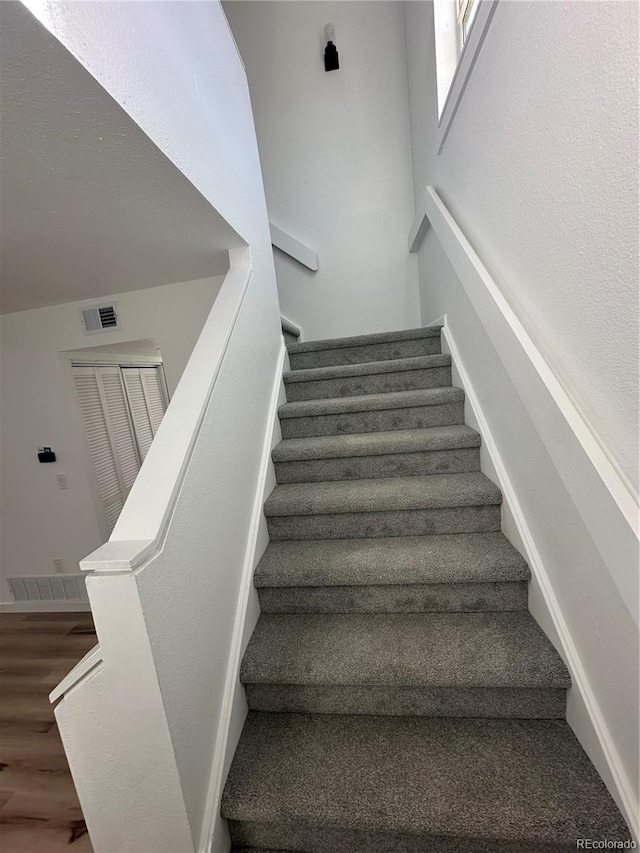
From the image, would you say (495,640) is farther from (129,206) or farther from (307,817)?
(129,206)

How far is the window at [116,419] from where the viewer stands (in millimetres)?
2395

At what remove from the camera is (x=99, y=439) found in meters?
2.46

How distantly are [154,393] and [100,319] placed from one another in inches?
40.5

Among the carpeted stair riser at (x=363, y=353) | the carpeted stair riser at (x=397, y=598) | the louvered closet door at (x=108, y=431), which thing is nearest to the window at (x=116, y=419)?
the louvered closet door at (x=108, y=431)

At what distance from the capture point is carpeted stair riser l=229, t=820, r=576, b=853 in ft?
2.73

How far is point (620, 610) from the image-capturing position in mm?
776

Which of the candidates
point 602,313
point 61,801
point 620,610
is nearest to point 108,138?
point 602,313

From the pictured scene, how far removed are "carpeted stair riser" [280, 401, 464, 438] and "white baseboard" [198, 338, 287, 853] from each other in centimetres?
16

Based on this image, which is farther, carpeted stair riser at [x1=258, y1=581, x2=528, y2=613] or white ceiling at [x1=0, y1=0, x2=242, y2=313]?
carpeted stair riser at [x1=258, y1=581, x2=528, y2=613]

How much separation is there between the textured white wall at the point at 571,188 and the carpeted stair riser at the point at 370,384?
738 millimetres

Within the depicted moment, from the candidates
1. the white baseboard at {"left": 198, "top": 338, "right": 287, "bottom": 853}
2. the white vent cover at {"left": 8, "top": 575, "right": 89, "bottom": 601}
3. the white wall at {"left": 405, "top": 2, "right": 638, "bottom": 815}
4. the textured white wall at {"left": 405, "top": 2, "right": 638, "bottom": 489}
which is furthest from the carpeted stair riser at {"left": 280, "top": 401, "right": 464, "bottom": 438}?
the white vent cover at {"left": 8, "top": 575, "right": 89, "bottom": 601}

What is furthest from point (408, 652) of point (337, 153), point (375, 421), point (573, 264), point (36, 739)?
point (337, 153)

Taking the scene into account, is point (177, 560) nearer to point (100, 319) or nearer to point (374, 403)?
point (374, 403)

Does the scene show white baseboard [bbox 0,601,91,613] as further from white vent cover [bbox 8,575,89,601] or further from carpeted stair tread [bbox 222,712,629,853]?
carpeted stair tread [bbox 222,712,629,853]
